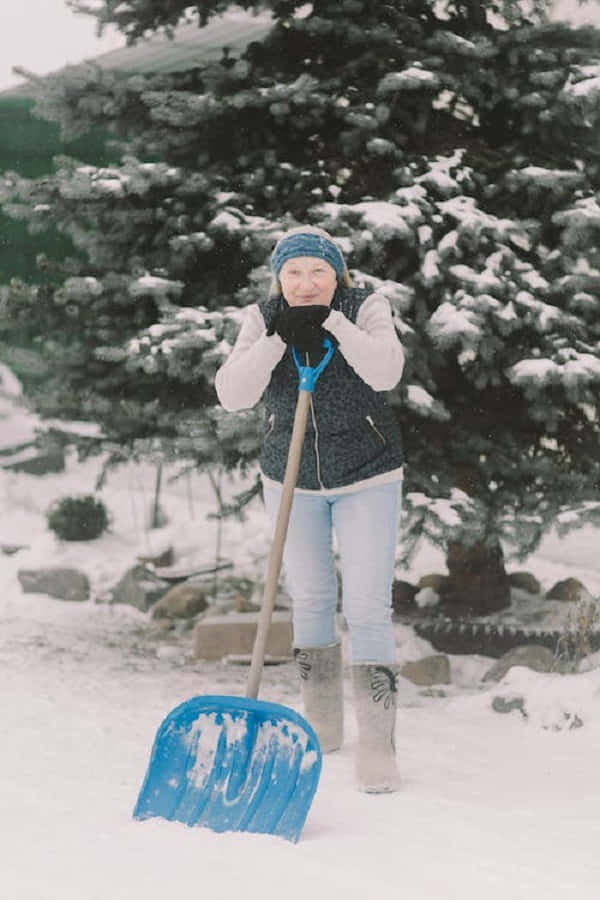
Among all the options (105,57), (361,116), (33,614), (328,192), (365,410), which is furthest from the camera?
(105,57)

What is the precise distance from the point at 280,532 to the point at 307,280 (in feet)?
2.32

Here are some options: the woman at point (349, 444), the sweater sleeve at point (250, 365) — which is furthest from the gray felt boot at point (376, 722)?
the sweater sleeve at point (250, 365)

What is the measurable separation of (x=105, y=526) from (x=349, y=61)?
4296 millimetres

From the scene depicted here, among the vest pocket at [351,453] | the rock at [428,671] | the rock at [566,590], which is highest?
the vest pocket at [351,453]

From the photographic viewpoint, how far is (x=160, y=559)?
764cm

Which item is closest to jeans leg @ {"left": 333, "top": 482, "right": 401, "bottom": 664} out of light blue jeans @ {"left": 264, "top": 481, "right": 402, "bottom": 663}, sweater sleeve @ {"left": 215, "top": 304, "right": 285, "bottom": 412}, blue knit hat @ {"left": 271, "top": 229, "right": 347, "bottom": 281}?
light blue jeans @ {"left": 264, "top": 481, "right": 402, "bottom": 663}

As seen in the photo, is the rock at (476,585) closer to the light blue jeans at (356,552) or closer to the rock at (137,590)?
the rock at (137,590)

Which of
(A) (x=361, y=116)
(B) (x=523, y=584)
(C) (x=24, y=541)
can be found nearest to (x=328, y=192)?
(A) (x=361, y=116)

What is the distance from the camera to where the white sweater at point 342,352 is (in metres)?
2.94

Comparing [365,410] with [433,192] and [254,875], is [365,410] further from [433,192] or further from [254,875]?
[433,192]

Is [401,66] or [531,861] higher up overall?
[401,66]

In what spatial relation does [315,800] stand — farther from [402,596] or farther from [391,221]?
[402,596]

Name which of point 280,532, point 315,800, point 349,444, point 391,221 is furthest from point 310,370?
point 391,221

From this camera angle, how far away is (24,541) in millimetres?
8133
